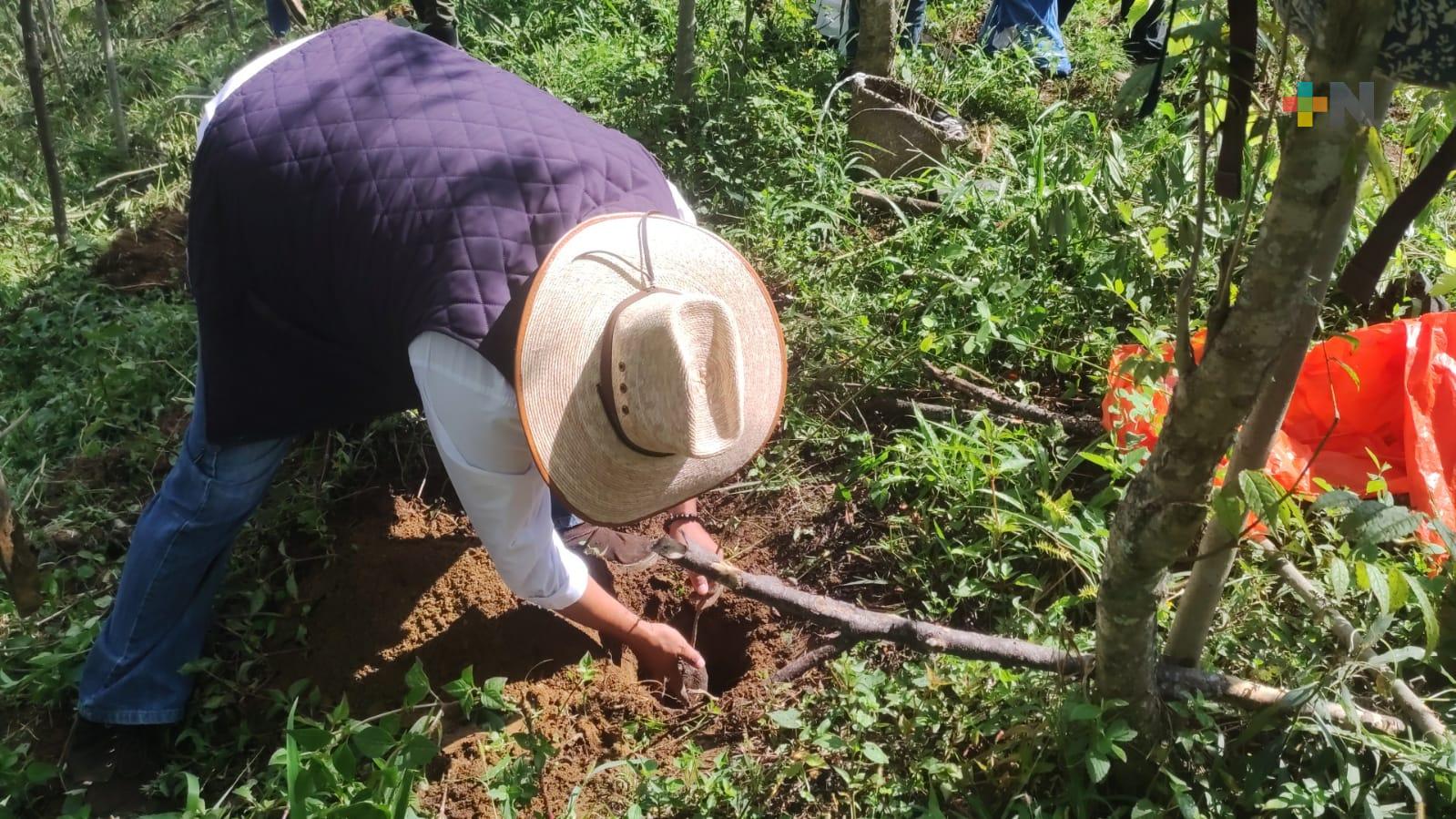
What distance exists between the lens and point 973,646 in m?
1.78

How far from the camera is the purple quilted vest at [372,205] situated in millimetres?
1628

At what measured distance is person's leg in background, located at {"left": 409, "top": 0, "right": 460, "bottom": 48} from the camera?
3572mm

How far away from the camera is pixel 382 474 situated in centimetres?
276

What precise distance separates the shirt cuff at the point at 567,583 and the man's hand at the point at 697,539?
48 cm

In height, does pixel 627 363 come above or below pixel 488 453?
above

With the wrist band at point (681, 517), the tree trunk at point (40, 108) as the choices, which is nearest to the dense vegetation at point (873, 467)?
the tree trunk at point (40, 108)

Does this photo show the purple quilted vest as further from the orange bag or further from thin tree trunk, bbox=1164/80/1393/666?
the orange bag

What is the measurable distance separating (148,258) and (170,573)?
2071mm

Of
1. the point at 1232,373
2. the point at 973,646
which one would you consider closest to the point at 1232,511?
the point at 1232,373

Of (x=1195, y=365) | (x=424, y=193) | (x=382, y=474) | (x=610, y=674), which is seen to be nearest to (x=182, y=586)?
(x=382, y=474)

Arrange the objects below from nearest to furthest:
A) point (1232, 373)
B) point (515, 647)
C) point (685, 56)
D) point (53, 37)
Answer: point (1232, 373)
point (515, 647)
point (685, 56)
point (53, 37)

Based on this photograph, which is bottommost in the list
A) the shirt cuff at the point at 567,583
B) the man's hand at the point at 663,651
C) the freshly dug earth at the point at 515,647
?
the freshly dug earth at the point at 515,647
